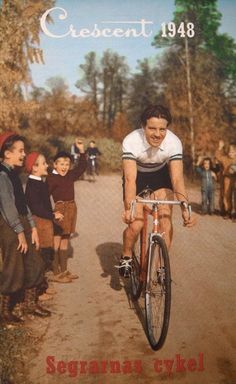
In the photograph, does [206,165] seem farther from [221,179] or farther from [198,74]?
[198,74]

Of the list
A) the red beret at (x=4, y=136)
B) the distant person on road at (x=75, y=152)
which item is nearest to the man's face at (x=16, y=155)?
the red beret at (x=4, y=136)

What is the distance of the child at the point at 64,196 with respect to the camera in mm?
4012

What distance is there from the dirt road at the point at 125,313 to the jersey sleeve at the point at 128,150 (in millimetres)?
656

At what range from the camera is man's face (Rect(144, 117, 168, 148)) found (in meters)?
3.56

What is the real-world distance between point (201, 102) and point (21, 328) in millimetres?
3005

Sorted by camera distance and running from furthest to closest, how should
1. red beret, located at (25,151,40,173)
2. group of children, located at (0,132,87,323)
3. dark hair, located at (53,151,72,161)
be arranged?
1. dark hair, located at (53,151,72,161)
2. red beret, located at (25,151,40,173)
3. group of children, located at (0,132,87,323)

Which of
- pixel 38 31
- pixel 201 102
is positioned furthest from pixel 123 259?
pixel 38 31

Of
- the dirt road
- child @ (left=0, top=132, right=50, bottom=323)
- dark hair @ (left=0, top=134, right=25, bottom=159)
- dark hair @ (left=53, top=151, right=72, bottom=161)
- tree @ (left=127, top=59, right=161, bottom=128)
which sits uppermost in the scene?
tree @ (left=127, top=59, right=161, bottom=128)

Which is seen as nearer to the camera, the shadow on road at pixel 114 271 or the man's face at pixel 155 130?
the man's face at pixel 155 130

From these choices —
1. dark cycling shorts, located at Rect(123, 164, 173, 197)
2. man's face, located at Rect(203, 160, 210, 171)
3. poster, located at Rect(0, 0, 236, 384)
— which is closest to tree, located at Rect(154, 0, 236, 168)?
poster, located at Rect(0, 0, 236, 384)

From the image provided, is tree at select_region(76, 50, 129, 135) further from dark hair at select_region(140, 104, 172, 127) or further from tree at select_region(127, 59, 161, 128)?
dark hair at select_region(140, 104, 172, 127)

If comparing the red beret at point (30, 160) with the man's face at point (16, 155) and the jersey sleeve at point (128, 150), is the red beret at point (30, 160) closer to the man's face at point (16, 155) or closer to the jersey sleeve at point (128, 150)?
the man's face at point (16, 155)

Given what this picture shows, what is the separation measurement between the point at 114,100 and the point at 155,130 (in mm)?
811

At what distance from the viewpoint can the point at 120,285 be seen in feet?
14.3
